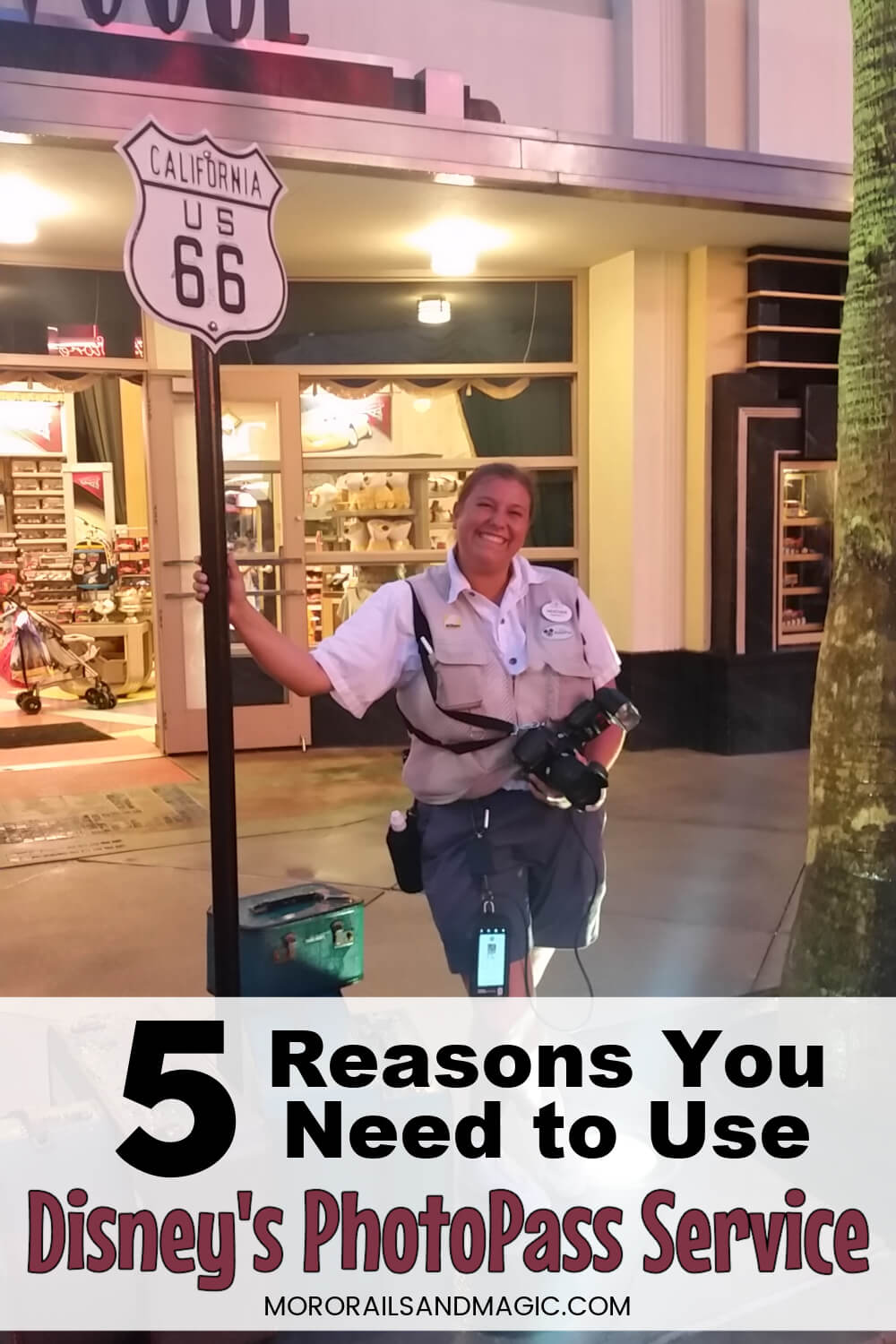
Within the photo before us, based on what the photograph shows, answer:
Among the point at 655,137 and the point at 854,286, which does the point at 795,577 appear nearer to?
the point at 655,137

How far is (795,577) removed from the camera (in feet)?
26.7

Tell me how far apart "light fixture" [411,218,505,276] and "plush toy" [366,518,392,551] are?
177cm

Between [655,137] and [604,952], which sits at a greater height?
[655,137]

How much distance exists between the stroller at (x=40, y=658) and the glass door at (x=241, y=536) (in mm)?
2569

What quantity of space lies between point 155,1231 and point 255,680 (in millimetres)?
5974

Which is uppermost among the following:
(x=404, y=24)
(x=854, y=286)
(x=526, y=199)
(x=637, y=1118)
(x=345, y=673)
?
(x=404, y=24)

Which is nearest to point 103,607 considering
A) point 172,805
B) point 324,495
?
point 324,495

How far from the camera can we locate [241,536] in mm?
8062

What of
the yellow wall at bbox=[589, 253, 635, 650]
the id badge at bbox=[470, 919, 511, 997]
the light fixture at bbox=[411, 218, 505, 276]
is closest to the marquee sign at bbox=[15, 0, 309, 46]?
the light fixture at bbox=[411, 218, 505, 276]

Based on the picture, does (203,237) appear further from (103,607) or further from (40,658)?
(103,607)

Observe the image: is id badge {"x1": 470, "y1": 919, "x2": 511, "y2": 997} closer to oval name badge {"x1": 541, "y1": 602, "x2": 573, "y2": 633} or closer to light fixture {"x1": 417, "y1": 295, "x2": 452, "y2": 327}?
oval name badge {"x1": 541, "y1": 602, "x2": 573, "y2": 633}

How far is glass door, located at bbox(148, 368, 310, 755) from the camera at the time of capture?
7750mm

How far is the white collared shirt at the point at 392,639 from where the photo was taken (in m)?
2.72

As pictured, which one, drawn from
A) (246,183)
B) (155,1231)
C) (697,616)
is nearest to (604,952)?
(155,1231)
